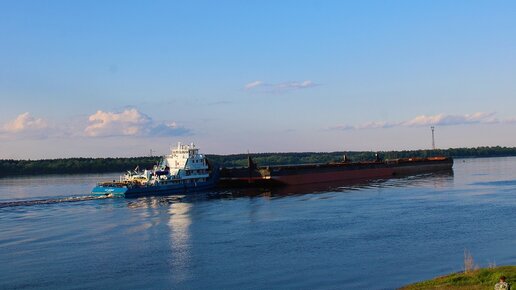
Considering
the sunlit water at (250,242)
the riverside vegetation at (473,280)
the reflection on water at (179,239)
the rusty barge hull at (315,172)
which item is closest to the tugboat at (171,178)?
the rusty barge hull at (315,172)

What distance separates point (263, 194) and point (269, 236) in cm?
3847

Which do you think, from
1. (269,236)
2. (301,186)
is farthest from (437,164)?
(269,236)

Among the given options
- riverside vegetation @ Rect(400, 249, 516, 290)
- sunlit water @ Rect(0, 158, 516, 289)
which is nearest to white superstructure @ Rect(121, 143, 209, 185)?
sunlit water @ Rect(0, 158, 516, 289)

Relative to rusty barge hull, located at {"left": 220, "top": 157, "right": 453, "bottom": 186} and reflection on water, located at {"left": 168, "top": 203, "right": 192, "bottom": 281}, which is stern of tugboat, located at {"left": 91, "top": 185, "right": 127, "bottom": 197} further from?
rusty barge hull, located at {"left": 220, "top": 157, "right": 453, "bottom": 186}

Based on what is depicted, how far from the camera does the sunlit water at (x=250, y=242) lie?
27708 mm

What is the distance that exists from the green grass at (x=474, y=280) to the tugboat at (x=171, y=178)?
2162 inches

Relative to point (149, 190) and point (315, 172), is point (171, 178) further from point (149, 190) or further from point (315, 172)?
point (315, 172)

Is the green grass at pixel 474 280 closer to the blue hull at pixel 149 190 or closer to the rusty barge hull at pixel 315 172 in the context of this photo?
the blue hull at pixel 149 190

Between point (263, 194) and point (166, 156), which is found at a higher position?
point (166, 156)

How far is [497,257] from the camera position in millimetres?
30016

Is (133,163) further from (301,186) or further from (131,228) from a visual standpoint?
(131,228)

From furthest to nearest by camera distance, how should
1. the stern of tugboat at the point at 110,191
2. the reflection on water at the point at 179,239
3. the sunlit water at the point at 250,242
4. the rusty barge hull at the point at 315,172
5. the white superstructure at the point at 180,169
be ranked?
the rusty barge hull at the point at 315,172 < the white superstructure at the point at 180,169 < the stern of tugboat at the point at 110,191 < the reflection on water at the point at 179,239 < the sunlit water at the point at 250,242

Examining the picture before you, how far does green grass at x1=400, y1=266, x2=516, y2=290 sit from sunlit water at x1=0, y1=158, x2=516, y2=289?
3.52 metres

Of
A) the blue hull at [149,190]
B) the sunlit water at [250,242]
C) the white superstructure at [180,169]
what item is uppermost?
the white superstructure at [180,169]
